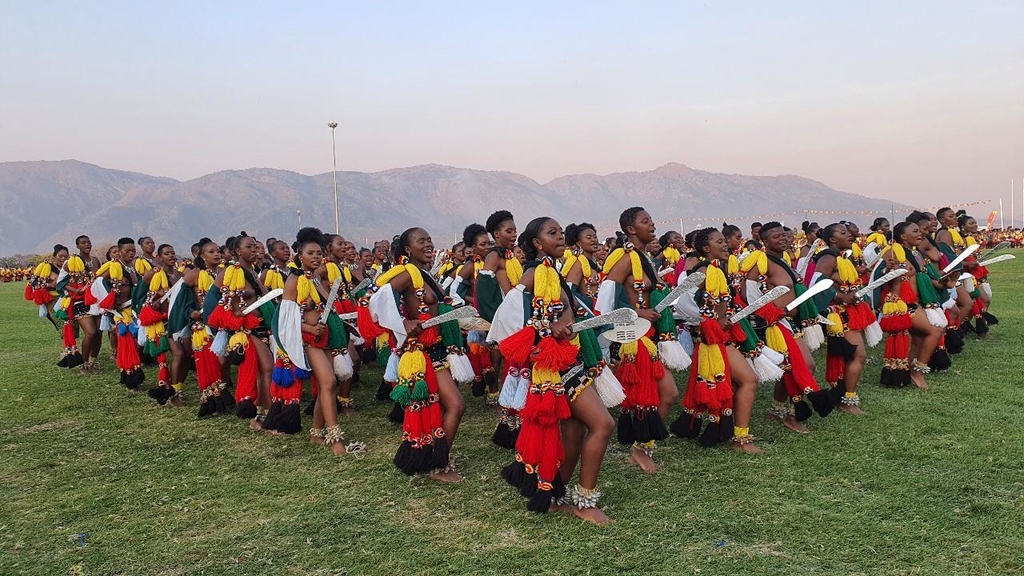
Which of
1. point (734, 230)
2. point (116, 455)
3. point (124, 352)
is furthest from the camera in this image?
point (124, 352)

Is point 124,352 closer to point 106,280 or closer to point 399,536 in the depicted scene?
point 106,280

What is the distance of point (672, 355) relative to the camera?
243 inches

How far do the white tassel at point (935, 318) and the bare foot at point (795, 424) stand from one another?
8.81 ft

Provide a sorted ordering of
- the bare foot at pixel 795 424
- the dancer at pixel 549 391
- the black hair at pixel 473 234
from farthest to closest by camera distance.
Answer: the black hair at pixel 473 234 → the bare foot at pixel 795 424 → the dancer at pixel 549 391

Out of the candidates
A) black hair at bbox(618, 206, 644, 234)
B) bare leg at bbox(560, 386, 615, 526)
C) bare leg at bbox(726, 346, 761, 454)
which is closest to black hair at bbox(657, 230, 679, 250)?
bare leg at bbox(726, 346, 761, 454)

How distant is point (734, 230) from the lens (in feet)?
26.2

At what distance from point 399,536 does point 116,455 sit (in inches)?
145

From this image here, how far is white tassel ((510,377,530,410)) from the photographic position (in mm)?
4863

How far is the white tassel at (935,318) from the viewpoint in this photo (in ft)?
27.5

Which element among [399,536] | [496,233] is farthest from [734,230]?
[399,536]

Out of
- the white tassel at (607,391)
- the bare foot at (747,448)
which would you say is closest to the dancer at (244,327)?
the white tassel at (607,391)

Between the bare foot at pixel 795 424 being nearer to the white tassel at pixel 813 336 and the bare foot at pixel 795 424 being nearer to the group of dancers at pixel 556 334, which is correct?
the group of dancers at pixel 556 334

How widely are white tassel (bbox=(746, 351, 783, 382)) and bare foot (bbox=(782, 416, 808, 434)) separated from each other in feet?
2.47

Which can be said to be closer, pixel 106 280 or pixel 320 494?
pixel 320 494
